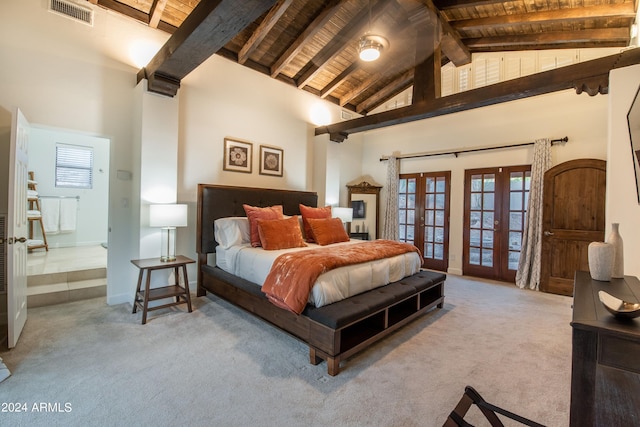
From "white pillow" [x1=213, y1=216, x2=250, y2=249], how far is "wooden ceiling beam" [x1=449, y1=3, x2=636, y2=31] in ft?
13.8

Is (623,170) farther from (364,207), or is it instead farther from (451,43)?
(364,207)

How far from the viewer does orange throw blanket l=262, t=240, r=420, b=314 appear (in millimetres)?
2371

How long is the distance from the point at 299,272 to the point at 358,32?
3707mm

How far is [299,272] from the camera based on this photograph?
97.8 inches

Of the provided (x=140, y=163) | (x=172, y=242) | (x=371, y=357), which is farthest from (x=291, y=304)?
(x=140, y=163)

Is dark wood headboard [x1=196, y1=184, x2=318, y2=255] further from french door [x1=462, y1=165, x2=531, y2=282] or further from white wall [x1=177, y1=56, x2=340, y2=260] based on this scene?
french door [x1=462, y1=165, x2=531, y2=282]

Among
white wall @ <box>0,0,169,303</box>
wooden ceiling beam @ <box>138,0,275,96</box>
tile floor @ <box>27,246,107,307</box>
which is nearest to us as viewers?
wooden ceiling beam @ <box>138,0,275,96</box>

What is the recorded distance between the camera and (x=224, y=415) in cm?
171

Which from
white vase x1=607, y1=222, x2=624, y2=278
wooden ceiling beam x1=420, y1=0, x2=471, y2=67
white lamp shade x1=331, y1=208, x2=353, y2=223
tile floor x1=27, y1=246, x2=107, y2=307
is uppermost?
wooden ceiling beam x1=420, y1=0, x2=471, y2=67

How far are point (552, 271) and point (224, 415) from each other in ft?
15.8

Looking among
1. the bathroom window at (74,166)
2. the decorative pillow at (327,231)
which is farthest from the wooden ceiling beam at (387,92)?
the bathroom window at (74,166)

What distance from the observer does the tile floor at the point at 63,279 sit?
11.0ft

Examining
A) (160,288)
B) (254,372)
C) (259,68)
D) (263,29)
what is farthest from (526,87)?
(160,288)

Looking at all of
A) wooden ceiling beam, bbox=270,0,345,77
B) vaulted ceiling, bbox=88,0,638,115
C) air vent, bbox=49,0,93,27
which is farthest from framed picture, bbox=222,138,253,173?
air vent, bbox=49,0,93,27
